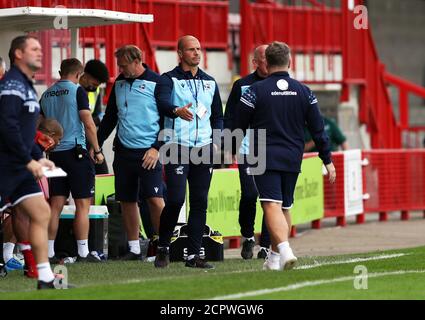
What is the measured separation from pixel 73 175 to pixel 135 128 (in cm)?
78

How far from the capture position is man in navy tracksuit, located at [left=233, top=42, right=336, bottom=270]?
11500mm

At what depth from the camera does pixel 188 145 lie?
1238 centimetres

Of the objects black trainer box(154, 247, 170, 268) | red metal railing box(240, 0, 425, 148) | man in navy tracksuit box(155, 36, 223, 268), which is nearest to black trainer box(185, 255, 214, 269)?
man in navy tracksuit box(155, 36, 223, 268)

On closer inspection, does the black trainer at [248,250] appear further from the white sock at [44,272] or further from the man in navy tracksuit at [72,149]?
the white sock at [44,272]

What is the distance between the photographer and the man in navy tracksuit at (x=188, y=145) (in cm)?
1231

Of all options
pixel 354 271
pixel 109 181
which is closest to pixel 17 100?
pixel 354 271

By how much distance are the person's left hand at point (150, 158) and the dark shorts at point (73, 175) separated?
78cm

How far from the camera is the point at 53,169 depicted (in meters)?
Result: 10.3

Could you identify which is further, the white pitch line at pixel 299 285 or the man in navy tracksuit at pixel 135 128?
the man in navy tracksuit at pixel 135 128

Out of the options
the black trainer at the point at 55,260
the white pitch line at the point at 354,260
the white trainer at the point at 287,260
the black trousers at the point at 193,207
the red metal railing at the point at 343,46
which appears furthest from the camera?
the red metal railing at the point at 343,46

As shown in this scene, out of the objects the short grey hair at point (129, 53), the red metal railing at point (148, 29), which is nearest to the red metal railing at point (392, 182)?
the red metal railing at point (148, 29)

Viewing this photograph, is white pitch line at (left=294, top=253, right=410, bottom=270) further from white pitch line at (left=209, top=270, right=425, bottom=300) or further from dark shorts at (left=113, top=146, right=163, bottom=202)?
dark shorts at (left=113, top=146, right=163, bottom=202)
